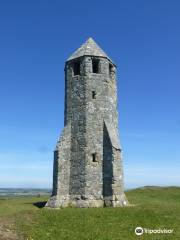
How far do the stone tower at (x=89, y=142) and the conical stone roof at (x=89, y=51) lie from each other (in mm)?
88

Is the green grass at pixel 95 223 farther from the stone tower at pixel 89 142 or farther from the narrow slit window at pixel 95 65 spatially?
the narrow slit window at pixel 95 65

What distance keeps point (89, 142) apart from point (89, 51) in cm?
835

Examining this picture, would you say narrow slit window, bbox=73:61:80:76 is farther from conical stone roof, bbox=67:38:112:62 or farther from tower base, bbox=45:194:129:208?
tower base, bbox=45:194:129:208

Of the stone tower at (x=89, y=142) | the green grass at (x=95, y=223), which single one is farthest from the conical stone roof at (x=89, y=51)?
the green grass at (x=95, y=223)

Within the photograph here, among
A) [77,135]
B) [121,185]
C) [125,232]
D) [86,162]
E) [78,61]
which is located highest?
[78,61]

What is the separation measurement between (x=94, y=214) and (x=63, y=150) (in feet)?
24.3

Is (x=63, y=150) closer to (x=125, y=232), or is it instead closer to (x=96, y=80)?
(x=96, y=80)

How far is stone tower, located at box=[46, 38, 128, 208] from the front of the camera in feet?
85.6

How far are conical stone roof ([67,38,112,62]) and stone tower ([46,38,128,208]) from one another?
0.09 metres

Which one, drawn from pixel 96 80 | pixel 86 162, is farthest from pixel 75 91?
pixel 86 162

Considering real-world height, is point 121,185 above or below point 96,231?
above

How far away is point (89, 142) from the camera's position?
27062 millimetres

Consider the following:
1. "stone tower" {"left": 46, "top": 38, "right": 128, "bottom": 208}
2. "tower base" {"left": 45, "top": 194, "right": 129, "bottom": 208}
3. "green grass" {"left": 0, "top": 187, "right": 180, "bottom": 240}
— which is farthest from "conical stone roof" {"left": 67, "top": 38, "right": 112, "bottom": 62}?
"green grass" {"left": 0, "top": 187, "right": 180, "bottom": 240}

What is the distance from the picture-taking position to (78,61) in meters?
29.6
